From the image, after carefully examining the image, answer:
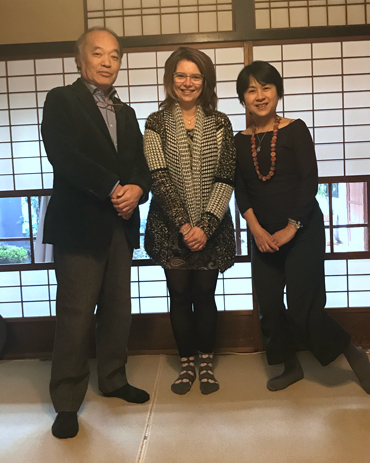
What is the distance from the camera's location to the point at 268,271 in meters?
2.25

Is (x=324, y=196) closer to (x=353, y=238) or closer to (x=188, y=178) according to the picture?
(x=353, y=238)

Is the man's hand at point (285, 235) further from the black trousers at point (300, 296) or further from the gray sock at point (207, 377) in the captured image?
the gray sock at point (207, 377)

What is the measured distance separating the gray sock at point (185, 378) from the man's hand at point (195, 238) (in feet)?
2.20

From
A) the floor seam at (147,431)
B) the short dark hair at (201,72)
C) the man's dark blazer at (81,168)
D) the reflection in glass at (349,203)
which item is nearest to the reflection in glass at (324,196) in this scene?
the reflection in glass at (349,203)

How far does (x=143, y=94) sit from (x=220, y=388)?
183cm

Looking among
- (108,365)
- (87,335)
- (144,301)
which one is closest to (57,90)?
(87,335)

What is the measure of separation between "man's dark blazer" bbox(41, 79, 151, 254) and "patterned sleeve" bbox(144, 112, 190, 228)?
14 cm

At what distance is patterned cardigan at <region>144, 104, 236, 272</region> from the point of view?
2.16 meters

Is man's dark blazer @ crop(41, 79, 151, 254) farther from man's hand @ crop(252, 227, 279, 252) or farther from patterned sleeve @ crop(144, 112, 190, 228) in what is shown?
man's hand @ crop(252, 227, 279, 252)

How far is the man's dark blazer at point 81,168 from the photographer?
185 centimetres

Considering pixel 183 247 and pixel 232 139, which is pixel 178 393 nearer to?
pixel 183 247

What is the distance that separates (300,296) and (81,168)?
1.20 m

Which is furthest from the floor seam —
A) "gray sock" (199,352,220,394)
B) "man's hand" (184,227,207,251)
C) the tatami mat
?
"man's hand" (184,227,207,251)

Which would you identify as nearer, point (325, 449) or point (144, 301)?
point (325, 449)
